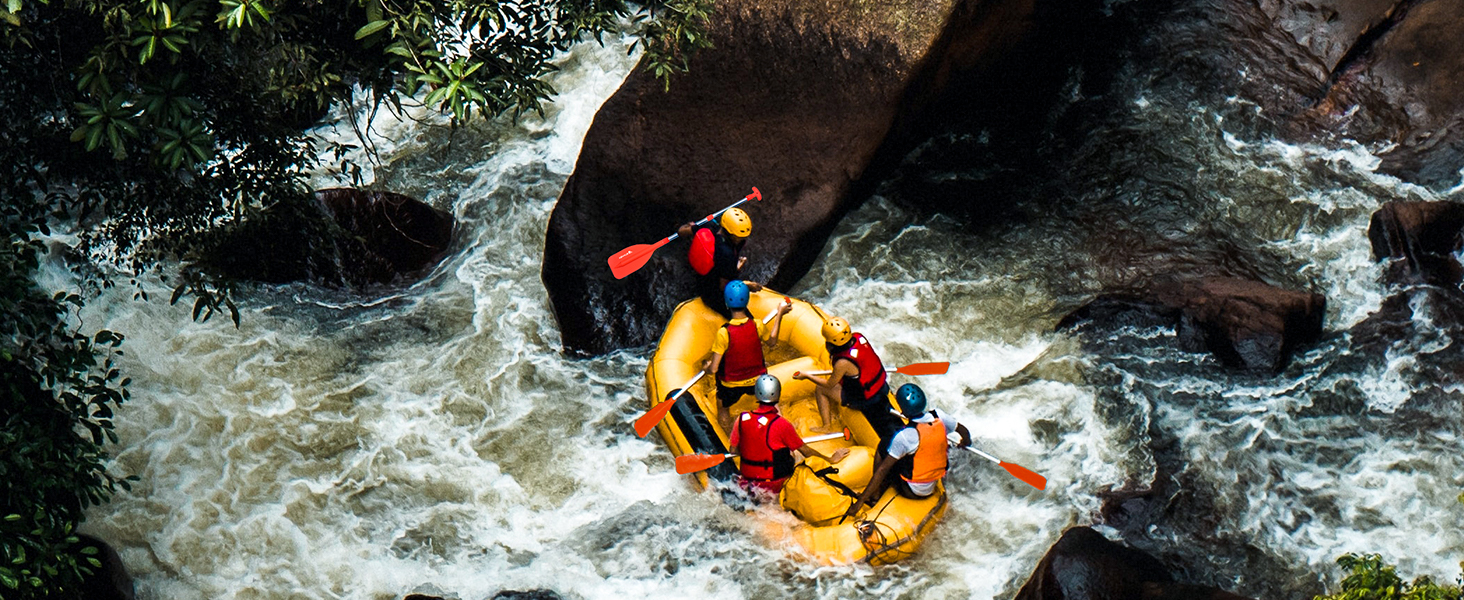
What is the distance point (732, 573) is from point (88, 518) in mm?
3631

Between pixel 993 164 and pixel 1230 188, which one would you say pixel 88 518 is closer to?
pixel 993 164

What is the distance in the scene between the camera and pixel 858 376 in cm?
633

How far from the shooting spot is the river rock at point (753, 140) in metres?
7.71

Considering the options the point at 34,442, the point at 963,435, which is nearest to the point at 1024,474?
the point at 963,435

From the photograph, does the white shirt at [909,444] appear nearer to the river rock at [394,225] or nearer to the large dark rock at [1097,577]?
the large dark rock at [1097,577]

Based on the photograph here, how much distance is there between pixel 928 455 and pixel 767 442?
82 centimetres

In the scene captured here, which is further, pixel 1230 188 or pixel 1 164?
pixel 1230 188

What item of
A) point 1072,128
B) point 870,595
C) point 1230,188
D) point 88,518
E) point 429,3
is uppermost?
point 429,3

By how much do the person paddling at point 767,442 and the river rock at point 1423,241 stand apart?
13.3ft

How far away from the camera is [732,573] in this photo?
6.29 meters

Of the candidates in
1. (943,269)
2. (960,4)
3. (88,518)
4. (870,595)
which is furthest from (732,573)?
(960,4)

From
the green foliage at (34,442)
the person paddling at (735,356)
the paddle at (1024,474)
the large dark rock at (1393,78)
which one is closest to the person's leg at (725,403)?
the person paddling at (735,356)

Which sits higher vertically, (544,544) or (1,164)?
(1,164)

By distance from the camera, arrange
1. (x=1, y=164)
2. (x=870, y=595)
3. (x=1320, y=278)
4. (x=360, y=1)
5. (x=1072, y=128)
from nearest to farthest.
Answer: (x=360, y=1), (x=1, y=164), (x=870, y=595), (x=1320, y=278), (x=1072, y=128)
